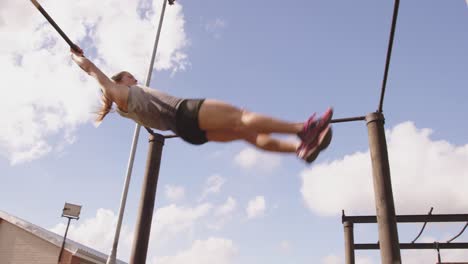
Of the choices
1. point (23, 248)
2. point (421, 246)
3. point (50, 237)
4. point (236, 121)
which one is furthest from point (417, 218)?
point (23, 248)

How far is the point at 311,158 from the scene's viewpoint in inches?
134

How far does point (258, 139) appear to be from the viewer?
3793mm

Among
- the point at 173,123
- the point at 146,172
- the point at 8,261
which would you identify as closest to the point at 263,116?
the point at 173,123

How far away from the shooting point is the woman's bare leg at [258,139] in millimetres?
3744

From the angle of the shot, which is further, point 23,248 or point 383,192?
point 23,248

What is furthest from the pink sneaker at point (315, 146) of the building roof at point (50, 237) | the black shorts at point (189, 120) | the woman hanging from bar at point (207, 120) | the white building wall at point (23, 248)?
the white building wall at point (23, 248)

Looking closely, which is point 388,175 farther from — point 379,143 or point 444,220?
point 444,220

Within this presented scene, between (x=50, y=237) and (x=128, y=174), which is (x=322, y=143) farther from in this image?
(x=50, y=237)

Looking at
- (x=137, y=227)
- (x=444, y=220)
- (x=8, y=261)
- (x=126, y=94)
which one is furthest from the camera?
(x=8, y=261)

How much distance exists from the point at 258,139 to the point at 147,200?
255 cm

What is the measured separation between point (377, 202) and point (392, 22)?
1905 millimetres

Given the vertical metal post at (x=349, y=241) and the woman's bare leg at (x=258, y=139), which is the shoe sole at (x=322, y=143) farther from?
the vertical metal post at (x=349, y=241)

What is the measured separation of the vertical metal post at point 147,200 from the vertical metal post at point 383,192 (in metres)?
2.92

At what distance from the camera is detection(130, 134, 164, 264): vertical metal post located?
5.49 metres
